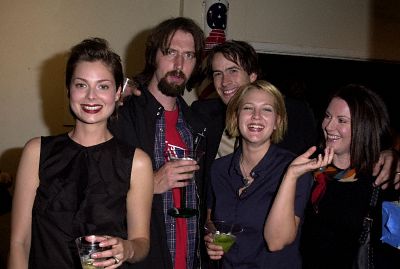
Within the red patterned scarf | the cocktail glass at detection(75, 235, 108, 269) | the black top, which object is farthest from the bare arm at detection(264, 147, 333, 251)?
the cocktail glass at detection(75, 235, 108, 269)

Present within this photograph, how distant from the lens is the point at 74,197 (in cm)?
172

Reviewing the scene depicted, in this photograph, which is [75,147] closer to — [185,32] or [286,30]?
[185,32]

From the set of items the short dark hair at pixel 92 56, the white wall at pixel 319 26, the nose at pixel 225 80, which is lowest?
the nose at pixel 225 80

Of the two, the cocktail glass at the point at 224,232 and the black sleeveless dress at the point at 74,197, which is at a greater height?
the black sleeveless dress at the point at 74,197

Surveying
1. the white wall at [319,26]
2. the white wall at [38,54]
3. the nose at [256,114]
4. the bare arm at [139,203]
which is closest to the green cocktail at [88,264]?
the bare arm at [139,203]

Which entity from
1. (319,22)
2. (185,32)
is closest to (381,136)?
(185,32)

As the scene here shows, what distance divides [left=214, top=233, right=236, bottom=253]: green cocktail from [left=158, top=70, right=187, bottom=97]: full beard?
953 mm

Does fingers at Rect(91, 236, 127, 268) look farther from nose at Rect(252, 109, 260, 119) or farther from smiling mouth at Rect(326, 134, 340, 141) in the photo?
smiling mouth at Rect(326, 134, 340, 141)

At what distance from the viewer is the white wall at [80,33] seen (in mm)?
4277

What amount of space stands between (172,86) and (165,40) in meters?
0.33

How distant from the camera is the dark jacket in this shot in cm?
221

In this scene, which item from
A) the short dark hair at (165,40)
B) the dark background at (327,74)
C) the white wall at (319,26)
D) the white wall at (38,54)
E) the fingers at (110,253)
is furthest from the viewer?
the dark background at (327,74)

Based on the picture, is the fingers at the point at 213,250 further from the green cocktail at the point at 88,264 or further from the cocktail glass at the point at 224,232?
the green cocktail at the point at 88,264

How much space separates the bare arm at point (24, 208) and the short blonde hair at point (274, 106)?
3.76 ft
